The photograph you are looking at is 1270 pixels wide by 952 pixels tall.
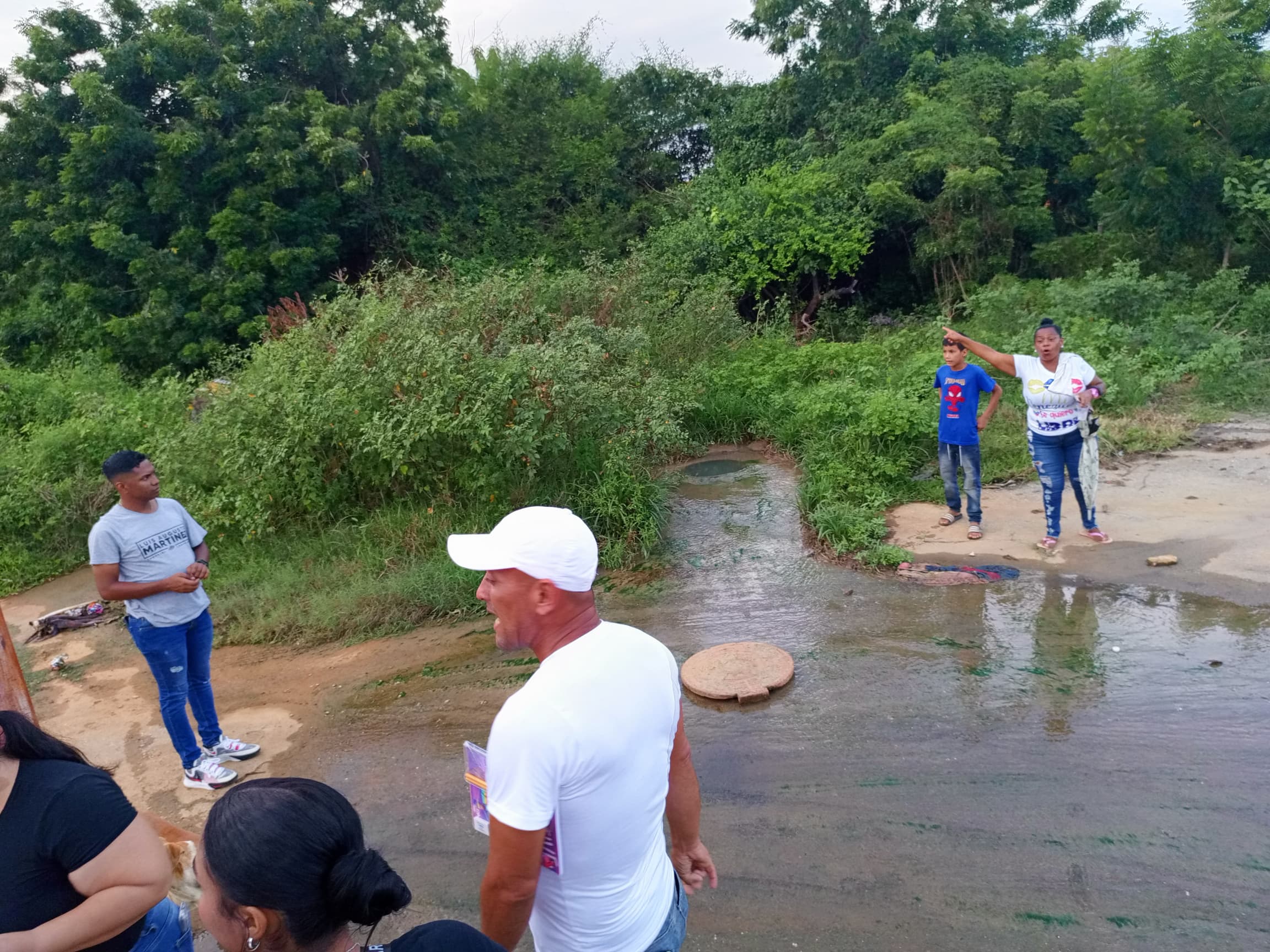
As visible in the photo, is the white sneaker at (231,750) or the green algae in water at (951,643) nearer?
the white sneaker at (231,750)

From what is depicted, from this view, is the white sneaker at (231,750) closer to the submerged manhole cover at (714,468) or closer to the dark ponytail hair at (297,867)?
the dark ponytail hair at (297,867)

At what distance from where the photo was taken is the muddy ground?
3184mm

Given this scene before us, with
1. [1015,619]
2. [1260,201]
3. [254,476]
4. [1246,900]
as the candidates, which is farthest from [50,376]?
[1260,201]

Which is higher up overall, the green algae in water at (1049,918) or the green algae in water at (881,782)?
the green algae in water at (881,782)

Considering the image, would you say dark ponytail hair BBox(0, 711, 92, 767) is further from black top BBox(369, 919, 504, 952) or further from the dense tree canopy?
the dense tree canopy

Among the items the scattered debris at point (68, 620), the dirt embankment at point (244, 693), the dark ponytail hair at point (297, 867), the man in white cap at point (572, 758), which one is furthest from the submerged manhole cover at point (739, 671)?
the scattered debris at point (68, 620)

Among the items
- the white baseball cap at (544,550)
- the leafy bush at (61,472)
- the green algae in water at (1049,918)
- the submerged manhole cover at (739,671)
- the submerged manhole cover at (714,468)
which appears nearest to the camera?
the white baseball cap at (544,550)

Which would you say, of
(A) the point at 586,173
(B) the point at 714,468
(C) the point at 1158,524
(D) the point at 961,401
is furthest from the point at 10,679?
(A) the point at 586,173

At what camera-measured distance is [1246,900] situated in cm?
307

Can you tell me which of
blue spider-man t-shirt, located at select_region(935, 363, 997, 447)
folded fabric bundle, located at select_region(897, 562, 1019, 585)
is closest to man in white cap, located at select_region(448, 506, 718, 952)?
folded fabric bundle, located at select_region(897, 562, 1019, 585)

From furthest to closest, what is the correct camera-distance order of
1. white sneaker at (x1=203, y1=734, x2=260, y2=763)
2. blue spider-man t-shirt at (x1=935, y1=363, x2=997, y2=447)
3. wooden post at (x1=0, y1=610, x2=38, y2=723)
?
blue spider-man t-shirt at (x1=935, y1=363, x2=997, y2=447)
white sneaker at (x1=203, y1=734, x2=260, y2=763)
wooden post at (x1=0, y1=610, x2=38, y2=723)

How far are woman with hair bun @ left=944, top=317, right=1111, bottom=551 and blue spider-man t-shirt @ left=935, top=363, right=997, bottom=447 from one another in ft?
0.83

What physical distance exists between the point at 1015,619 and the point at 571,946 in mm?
4270

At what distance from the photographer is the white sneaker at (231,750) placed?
15.1 feet
